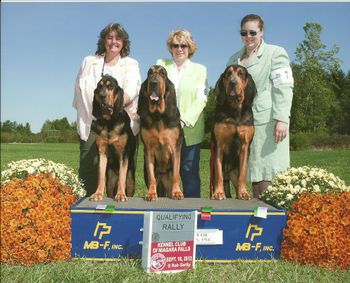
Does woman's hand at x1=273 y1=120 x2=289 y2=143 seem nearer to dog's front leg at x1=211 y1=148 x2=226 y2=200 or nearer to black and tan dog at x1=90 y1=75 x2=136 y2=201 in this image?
dog's front leg at x1=211 y1=148 x2=226 y2=200

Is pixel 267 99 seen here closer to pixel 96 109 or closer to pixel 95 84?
pixel 96 109

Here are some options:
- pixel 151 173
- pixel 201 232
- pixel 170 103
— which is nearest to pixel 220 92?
pixel 170 103

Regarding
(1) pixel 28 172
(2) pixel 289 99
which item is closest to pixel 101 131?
(1) pixel 28 172

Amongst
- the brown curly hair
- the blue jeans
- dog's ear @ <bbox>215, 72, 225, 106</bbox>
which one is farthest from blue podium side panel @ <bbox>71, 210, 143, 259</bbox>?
the brown curly hair

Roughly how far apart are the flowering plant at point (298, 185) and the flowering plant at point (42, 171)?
2.14 m

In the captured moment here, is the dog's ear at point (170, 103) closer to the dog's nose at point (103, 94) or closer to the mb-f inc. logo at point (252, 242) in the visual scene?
the dog's nose at point (103, 94)

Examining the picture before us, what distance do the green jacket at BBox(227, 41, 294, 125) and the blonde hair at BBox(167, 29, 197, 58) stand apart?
0.70m

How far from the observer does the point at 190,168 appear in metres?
5.26

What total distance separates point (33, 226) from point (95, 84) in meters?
2.00

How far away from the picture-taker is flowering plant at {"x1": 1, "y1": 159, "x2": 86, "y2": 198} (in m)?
4.72

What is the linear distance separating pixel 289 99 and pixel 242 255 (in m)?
1.88

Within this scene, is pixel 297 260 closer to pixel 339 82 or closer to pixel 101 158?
pixel 101 158

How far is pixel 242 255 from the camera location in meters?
4.11

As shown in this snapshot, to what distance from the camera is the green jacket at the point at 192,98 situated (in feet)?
16.6
